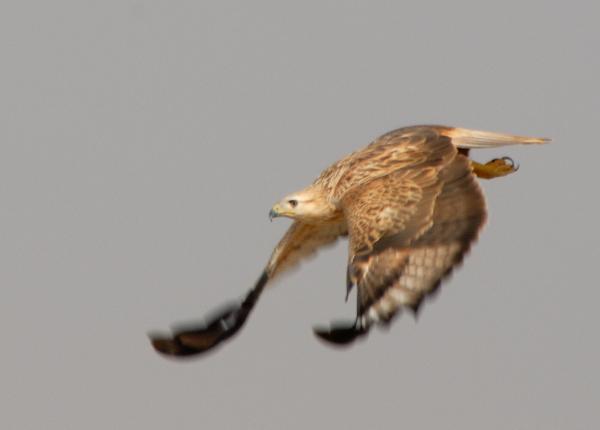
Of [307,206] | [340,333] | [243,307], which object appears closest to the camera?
[340,333]

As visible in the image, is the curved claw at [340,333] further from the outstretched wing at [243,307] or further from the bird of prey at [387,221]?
the outstretched wing at [243,307]

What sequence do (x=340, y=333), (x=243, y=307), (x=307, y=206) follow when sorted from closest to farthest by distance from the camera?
(x=340, y=333)
(x=307, y=206)
(x=243, y=307)

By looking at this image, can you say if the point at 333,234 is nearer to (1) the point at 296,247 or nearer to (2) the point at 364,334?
(1) the point at 296,247

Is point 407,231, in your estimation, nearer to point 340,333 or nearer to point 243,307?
point 340,333

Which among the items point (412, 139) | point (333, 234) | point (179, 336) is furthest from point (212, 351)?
point (412, 139)

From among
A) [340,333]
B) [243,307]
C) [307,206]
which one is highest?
[307,206]

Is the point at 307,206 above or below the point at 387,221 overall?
above

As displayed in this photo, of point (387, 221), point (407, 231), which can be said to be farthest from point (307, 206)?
point (407, 231)

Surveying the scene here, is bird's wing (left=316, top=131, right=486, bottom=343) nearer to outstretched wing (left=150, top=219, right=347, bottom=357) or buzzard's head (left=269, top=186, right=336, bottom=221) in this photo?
buzzard's head (left=269, top=186, right=336, bottom=221)

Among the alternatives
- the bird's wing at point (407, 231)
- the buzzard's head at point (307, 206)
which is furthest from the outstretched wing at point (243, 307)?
the bird's wing at point (407, 231)
